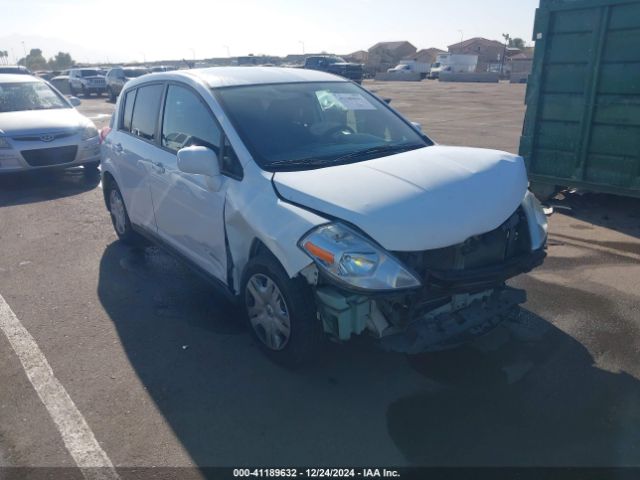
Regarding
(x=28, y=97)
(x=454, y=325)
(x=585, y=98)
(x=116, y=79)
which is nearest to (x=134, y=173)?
(x=454, y=325)

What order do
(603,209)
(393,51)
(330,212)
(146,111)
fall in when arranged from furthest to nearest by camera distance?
(393,51) → (603,209) → (146,111) → (330,212)

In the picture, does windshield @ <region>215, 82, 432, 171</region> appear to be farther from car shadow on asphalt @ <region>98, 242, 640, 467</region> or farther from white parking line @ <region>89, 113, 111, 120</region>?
white parking line @ <region>89, 113, 111, 120</region>

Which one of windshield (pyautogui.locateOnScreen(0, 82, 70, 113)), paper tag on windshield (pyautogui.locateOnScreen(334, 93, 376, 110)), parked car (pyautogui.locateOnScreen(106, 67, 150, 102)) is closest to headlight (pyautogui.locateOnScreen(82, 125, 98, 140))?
windshield (pyautogui.locateOnScreen(0, 82, 70, 113))

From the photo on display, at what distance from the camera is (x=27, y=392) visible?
3377mm

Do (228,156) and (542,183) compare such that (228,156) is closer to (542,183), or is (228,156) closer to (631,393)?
(631,393)

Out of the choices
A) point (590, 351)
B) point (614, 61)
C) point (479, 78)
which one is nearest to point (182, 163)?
point (590, 351)

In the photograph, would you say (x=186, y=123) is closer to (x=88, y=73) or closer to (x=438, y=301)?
(x=438, y=301)

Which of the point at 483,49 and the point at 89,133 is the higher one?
the point at 483,49

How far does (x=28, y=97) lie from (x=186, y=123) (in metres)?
7.00

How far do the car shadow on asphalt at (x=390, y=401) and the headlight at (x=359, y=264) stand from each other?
85cm

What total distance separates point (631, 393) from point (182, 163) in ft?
10.5

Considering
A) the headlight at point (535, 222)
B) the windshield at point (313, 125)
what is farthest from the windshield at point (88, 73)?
the headlight at point (535, 222)

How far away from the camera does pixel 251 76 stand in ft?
14.1

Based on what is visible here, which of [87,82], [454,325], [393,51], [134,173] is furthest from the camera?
[393,51]
